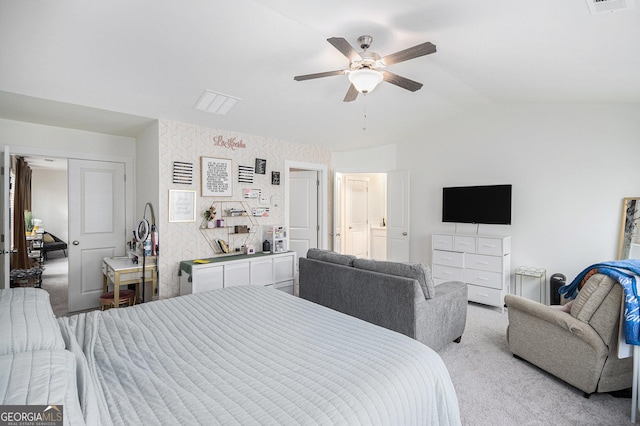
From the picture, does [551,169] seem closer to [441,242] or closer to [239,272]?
[441,242]

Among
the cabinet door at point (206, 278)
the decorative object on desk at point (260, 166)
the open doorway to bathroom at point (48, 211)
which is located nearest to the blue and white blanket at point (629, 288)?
the cabinet door at point (206, 278)

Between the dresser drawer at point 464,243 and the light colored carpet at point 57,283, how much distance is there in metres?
5.52

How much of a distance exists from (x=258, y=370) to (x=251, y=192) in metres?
3.52

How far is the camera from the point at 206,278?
3756 millimetres

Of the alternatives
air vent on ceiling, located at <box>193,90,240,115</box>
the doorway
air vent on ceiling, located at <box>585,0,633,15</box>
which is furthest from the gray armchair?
the doorway

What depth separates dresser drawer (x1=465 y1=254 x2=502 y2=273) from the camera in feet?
13.6

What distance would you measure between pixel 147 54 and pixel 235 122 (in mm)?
1552

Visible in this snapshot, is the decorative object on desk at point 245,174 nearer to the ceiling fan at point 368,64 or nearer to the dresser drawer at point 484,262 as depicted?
the ceiling fan at point 368,64

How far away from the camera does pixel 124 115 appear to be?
344cm

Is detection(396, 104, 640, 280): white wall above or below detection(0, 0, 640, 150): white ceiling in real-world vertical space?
below

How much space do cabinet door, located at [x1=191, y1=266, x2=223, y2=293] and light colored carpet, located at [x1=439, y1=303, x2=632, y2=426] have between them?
8.87 feet

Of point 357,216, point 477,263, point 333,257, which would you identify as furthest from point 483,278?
point 357,216

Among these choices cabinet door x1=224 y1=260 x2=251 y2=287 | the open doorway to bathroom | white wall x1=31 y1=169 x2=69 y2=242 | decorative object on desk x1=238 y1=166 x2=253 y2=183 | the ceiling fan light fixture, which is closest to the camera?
the ceiling fan light fixture

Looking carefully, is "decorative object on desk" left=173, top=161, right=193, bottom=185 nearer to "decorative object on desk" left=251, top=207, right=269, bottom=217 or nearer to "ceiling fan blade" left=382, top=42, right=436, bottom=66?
"decorative object on desk" left=251, top=207, right=269, bottom=217
